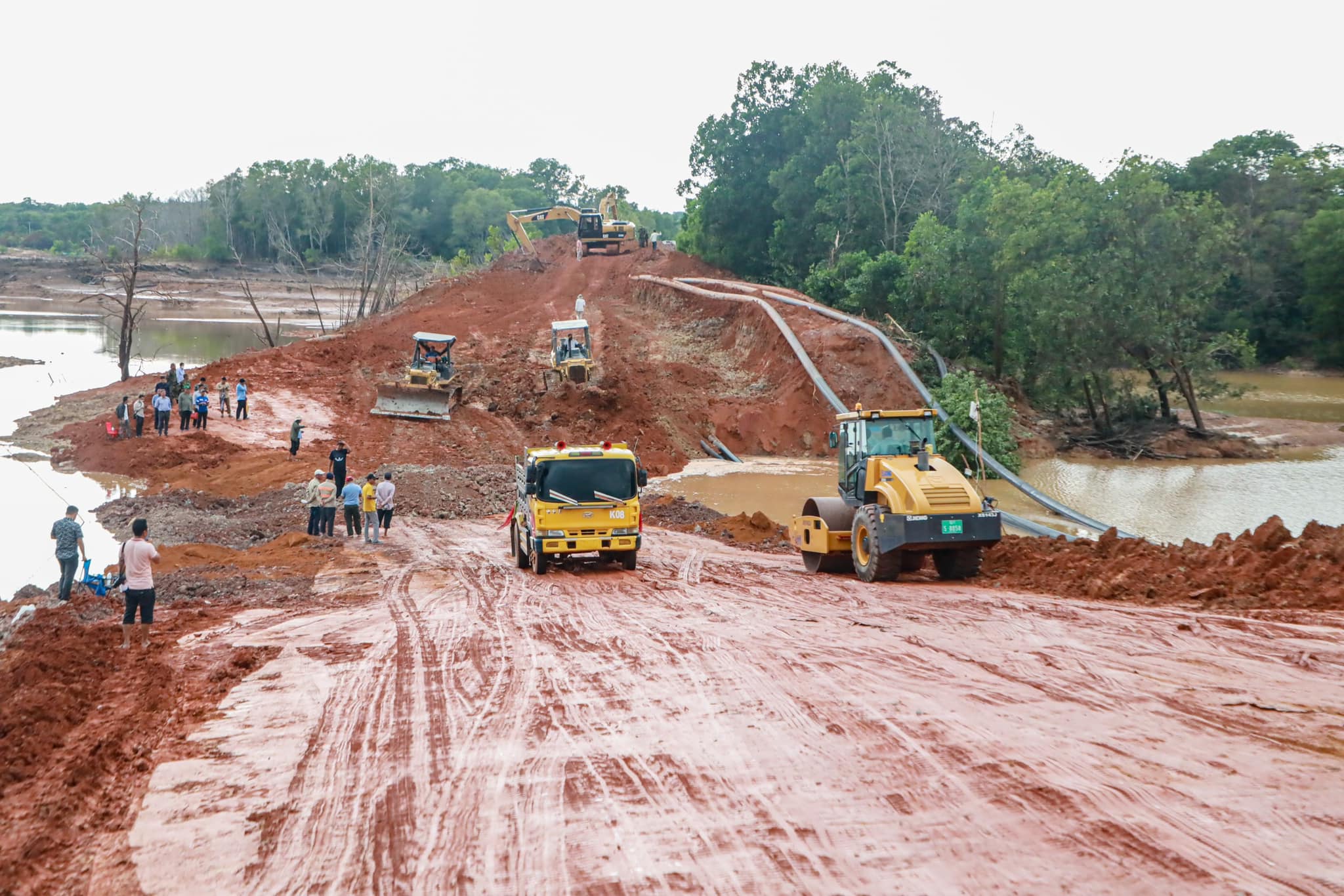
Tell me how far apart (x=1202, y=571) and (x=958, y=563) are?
3319mm

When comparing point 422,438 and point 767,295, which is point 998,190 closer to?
point 767,295

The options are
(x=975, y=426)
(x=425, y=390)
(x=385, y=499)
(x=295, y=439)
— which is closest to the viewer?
(x=385, y=499)

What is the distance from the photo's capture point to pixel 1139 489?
102 ft

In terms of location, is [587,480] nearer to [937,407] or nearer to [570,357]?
[937,407]

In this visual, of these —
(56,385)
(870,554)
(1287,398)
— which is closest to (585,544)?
(870,554)

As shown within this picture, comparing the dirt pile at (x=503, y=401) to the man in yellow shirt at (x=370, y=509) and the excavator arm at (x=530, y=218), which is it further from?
the excavator arm at (x=530, y=218)

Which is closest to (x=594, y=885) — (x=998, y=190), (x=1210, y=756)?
(x=1210, y=756)

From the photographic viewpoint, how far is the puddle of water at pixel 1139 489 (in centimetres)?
2598

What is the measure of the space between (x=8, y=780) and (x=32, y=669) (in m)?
3.02

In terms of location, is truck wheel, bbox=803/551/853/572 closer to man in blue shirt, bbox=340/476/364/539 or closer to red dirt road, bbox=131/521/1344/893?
red dirt road, bbox=131/521/1344/893

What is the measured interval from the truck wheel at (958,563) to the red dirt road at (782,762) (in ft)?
9.42

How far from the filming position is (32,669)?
10.7 m

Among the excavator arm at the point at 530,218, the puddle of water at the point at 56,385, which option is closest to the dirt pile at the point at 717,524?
the puddle of water at the point at 56,385

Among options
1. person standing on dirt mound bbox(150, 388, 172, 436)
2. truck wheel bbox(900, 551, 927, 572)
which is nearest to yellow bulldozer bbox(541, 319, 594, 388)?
person standing on dirt mound bbox(150, 388, 172, 436)
